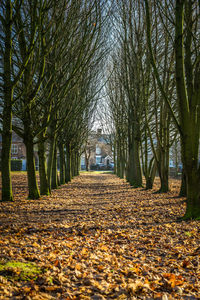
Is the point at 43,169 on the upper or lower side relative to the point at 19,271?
upper

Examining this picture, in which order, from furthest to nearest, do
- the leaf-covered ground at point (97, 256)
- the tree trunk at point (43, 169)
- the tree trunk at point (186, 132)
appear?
the tree trunk at point (43, 169) → the tree trunk at point (186, 132) → the leaf-covered ground at point (97, 256)

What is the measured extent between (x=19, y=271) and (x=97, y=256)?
4.58 feet

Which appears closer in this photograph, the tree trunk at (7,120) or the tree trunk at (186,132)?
the tree trunk at (186,132)

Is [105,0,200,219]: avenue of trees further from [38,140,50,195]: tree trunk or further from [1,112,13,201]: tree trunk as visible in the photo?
[38,140,50,195]: tree trunk

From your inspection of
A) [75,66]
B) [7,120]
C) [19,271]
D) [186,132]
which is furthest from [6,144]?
[19,271]

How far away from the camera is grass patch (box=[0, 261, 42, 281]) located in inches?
124

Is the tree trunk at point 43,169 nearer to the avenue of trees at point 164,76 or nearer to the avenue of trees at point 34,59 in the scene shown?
the avenue of trees at point 34,59

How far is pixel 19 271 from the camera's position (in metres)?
3.27

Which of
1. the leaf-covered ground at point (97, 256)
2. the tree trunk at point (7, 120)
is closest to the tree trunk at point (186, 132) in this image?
the leaf-covered ground at point (97, 256)

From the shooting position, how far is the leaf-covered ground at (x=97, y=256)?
3.10m

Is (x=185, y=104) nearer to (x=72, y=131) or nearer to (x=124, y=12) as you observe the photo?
(x=124, y=12)

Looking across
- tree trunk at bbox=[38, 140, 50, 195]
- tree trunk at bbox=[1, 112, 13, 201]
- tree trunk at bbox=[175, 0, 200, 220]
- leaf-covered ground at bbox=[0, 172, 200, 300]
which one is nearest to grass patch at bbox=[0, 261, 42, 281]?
leaf-covered ground at bbox=[0, 172, 200, 300]

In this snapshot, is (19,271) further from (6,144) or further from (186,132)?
(6,144)

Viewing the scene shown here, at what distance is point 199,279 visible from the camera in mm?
3578
